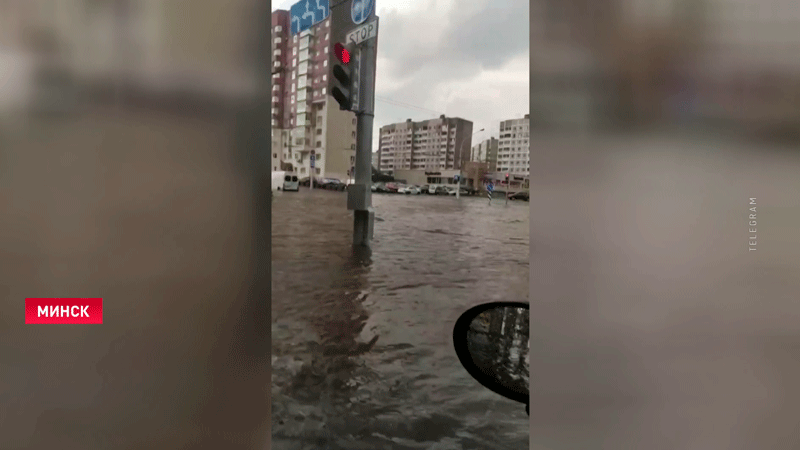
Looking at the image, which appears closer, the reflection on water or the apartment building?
the reflection on water

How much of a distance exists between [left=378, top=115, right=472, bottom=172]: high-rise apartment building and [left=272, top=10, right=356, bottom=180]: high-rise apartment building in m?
0.12

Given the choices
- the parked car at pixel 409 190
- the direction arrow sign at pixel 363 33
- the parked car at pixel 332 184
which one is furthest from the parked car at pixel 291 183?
the direction arrow sign at pixel 363 33

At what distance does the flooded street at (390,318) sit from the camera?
1.16 meters

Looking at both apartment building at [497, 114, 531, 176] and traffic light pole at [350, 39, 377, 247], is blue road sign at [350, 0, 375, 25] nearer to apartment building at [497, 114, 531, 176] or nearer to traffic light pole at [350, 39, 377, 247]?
traffic light pole at [350, 39, 377, 247]

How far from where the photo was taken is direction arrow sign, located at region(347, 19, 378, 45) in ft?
4.29

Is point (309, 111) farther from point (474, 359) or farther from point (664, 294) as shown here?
point (664, 294)

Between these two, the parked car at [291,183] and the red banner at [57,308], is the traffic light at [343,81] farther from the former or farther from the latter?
the red banner at [57,308]

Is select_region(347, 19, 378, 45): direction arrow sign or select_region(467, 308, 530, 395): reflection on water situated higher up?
select_region(347, 19, 378, 45): direction arrow sign

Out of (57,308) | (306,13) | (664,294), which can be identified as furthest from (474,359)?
(306,13)

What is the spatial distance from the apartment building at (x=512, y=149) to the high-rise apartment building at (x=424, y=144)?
0.12m

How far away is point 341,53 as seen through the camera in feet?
4.43

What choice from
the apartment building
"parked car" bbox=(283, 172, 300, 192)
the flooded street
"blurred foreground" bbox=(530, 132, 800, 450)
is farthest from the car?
"blurred foreground" bbox=(530, 132, 800, 450)

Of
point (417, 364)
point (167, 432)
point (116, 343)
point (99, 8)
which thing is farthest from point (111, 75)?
point (417, 364)

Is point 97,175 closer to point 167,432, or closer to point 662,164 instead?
point 167,432
